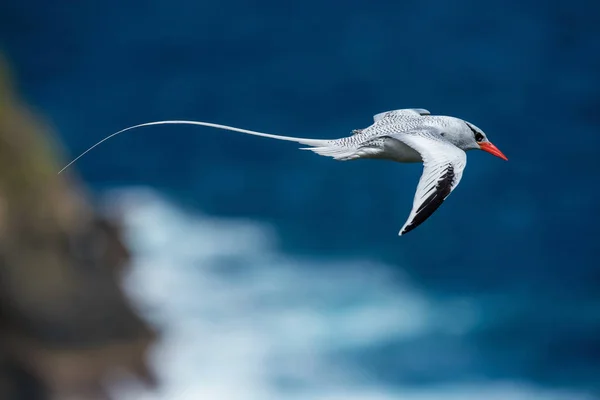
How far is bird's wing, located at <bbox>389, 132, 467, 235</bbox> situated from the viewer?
2.55m

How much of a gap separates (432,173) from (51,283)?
4.85 meters

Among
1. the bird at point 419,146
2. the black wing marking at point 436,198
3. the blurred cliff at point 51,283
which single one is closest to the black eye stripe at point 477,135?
the bird at point 419,146

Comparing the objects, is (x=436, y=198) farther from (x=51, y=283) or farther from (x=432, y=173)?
(x=51, y=283)

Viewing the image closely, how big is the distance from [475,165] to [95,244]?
3219 mm

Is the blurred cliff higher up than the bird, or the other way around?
the blurred cliff

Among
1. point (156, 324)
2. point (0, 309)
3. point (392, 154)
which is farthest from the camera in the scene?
point (156, 324)

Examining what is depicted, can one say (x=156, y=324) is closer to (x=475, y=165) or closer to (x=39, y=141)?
(x=39, y=141)


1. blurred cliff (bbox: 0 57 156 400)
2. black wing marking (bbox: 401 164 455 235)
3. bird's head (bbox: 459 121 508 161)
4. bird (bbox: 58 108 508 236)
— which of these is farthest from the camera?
blurred cliff (bbox: 0 57 156 400)

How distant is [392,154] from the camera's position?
10.2 ft

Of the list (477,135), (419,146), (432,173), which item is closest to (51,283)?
(477,135)

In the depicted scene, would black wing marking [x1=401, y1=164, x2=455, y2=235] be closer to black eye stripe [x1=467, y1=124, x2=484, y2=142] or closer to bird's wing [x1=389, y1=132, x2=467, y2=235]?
bird's wing [x1=389, y1=132, x2=467, y2=235]

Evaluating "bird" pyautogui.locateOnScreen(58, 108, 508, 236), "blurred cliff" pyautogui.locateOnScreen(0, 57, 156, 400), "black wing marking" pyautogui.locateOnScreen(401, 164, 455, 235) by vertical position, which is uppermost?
"blurred cliff" pyautogui.locateOnScreen(0, 57, 156, 400)

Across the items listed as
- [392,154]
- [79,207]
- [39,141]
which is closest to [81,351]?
[79,207]

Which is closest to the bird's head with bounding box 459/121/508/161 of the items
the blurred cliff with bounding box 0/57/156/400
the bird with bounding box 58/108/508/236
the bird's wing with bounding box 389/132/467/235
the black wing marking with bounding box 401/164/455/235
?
the bird with bounding box 58/108/508/236
